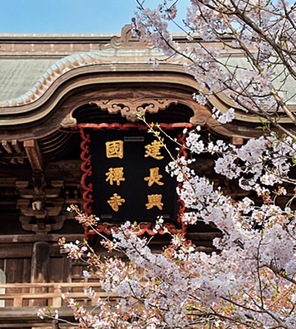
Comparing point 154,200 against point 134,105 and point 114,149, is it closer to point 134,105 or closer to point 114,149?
point 114,149

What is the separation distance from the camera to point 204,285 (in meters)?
3.56

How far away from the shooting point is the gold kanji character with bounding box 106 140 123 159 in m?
7.88

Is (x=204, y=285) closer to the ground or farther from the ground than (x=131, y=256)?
closer to the ground

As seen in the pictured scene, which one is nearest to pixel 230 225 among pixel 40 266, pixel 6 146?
pixel 6 146

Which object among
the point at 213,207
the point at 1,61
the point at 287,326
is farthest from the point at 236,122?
the point at 1,61

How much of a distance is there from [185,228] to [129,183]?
3.09 ft

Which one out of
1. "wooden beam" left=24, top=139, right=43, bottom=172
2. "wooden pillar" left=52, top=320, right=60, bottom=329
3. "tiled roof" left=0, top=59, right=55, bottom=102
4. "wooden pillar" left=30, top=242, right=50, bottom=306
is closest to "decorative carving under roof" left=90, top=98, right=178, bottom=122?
"wooden beam" left=24, top=139, right=43, bottom=172

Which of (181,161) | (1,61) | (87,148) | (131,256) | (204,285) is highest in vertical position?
(1,61)

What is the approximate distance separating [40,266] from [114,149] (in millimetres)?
1878

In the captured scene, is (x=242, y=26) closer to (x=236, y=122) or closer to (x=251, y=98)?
(x=251, y=98)

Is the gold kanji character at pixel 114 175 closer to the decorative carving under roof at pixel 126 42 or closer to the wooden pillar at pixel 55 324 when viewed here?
the decorative carving under roof at pixel 126 42

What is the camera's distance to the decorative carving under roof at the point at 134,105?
7605 millimetres

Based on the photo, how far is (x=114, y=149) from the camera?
7.90 metres

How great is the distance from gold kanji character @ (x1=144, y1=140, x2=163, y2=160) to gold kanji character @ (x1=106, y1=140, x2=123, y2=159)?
1.09ft
